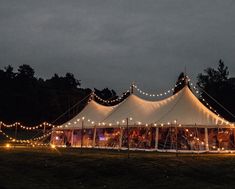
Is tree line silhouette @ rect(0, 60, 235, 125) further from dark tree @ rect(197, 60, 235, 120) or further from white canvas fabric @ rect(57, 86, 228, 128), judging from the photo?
white canvas fabric @ rect(57, 86, 228, 128)

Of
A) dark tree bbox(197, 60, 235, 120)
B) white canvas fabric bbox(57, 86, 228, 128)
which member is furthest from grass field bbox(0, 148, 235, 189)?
dark tree bbox(197, 60, 235, 120)

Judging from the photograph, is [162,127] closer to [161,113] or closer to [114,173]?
[161,113]

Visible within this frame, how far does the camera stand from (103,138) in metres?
29.2

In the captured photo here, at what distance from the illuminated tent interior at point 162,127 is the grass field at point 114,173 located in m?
6.96

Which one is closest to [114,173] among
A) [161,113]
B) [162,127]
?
[162,127]

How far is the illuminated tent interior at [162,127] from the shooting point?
82.9 feet

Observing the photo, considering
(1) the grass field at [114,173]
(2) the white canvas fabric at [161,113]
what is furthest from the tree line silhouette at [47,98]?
(1) the grass field at [114,173]

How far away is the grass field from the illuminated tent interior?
6.96m

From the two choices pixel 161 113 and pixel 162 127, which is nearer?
pixel 162 127

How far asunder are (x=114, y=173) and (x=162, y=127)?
11.8m

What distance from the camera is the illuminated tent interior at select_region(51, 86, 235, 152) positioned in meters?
25.3

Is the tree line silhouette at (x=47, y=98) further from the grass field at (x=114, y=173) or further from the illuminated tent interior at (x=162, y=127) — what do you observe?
the grass field at (x=114, y=173)

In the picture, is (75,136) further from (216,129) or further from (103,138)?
(216,129)

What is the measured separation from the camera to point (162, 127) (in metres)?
25.7
